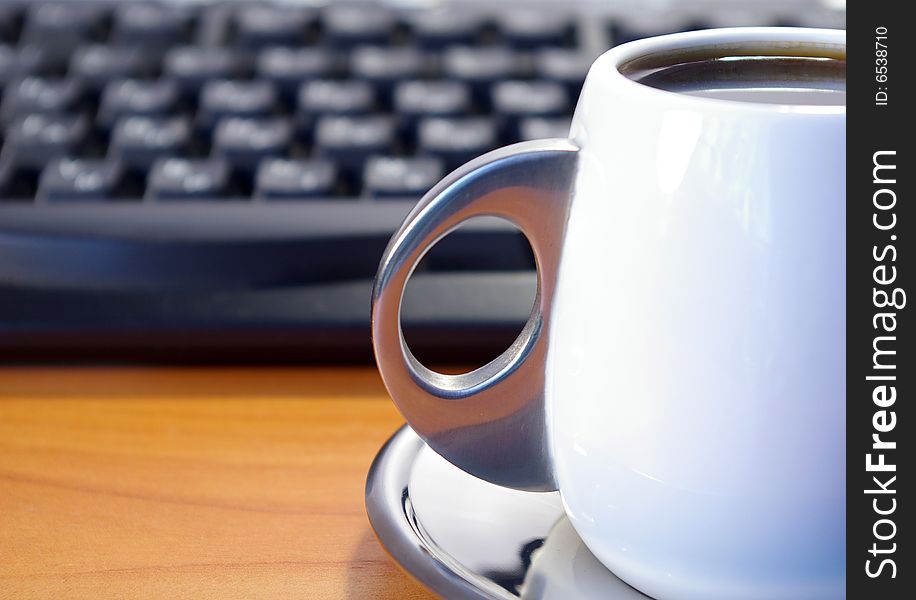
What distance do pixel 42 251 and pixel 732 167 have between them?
0.22m

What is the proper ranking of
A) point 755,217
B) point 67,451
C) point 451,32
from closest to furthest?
point 755,217
point 67,451
point 451,32

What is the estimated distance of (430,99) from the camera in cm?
37

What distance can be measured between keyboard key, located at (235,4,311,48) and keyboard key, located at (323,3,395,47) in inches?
0.4

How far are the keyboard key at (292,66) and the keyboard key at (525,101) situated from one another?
65 millimetres

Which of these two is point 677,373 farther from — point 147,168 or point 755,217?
point 147,168

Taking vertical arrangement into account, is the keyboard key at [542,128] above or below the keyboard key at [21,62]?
below

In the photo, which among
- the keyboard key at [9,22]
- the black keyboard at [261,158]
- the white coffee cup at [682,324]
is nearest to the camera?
the white coffee cup at [682,324]

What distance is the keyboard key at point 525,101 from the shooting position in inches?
14.4

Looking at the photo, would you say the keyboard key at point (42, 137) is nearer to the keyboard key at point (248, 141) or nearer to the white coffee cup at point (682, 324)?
the keyboard key at point (248, 141)

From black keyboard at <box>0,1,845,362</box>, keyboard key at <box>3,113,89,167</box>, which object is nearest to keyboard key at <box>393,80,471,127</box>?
black keyboard at <box>0,1,845,362</box>

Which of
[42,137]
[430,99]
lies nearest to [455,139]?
[430,99]

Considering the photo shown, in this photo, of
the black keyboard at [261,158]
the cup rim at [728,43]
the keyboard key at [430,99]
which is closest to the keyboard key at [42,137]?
the black keyboard at [261,158]
